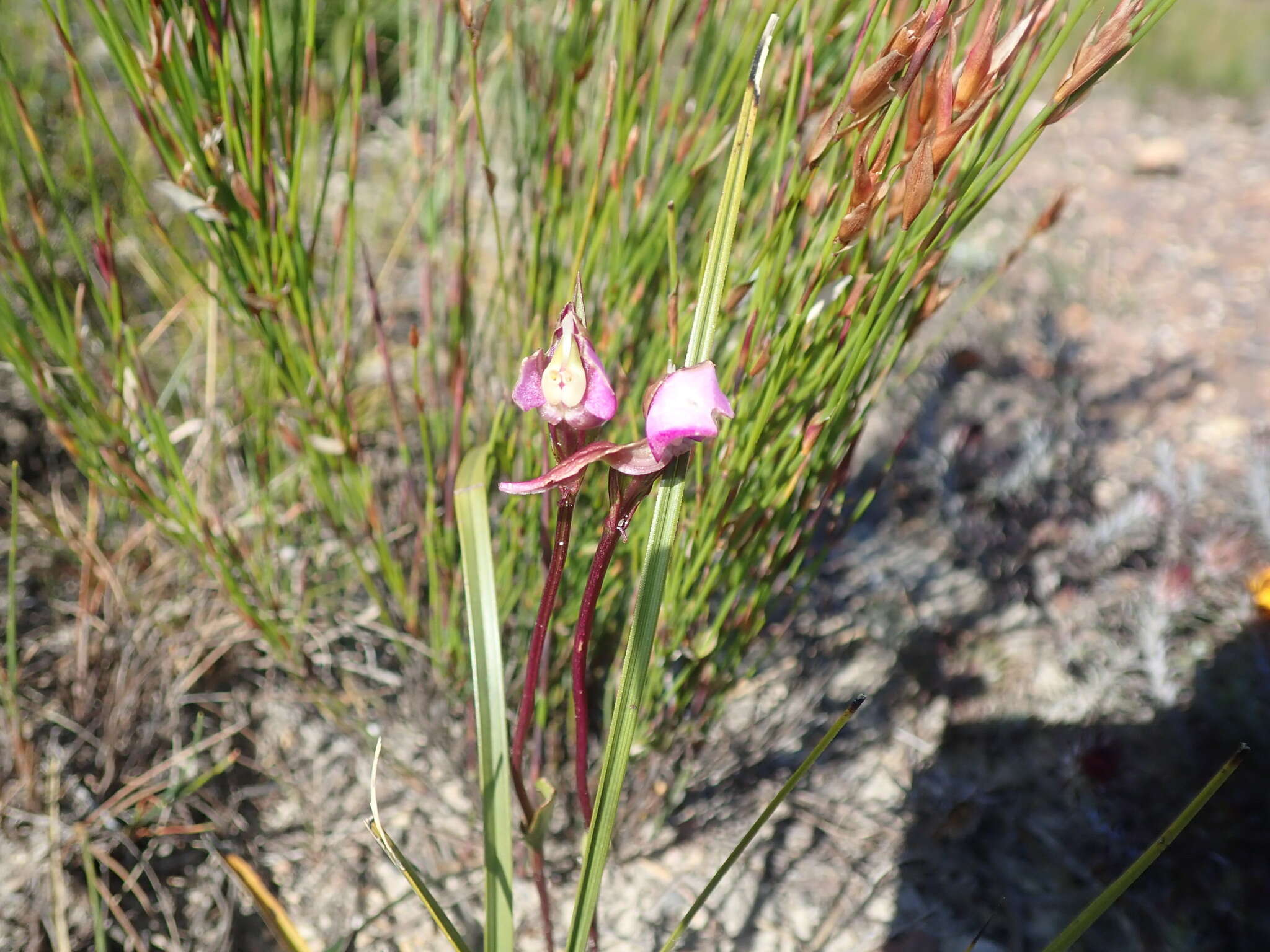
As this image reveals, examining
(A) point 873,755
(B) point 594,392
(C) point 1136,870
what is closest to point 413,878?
(B) point 594,392

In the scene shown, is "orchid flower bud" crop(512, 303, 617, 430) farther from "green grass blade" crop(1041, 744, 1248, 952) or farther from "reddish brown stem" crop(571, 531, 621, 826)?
"green grass blade" crop(1041, 744, 1248, 952)

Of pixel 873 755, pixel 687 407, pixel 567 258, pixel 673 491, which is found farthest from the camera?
pixel 873 755

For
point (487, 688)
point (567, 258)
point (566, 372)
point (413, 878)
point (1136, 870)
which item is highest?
point (567, 258)

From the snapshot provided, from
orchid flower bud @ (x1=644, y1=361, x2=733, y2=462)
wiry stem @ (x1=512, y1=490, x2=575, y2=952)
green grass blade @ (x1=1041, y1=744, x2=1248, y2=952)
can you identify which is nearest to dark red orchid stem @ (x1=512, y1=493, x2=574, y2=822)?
wiry stem @ (x1=512, y1=490, x2=575, y2=952)

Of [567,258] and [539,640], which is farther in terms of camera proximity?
[567,258]

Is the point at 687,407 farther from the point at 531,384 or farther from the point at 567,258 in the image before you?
the point at 567,258

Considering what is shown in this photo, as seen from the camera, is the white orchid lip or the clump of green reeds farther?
the clump of green reeds
